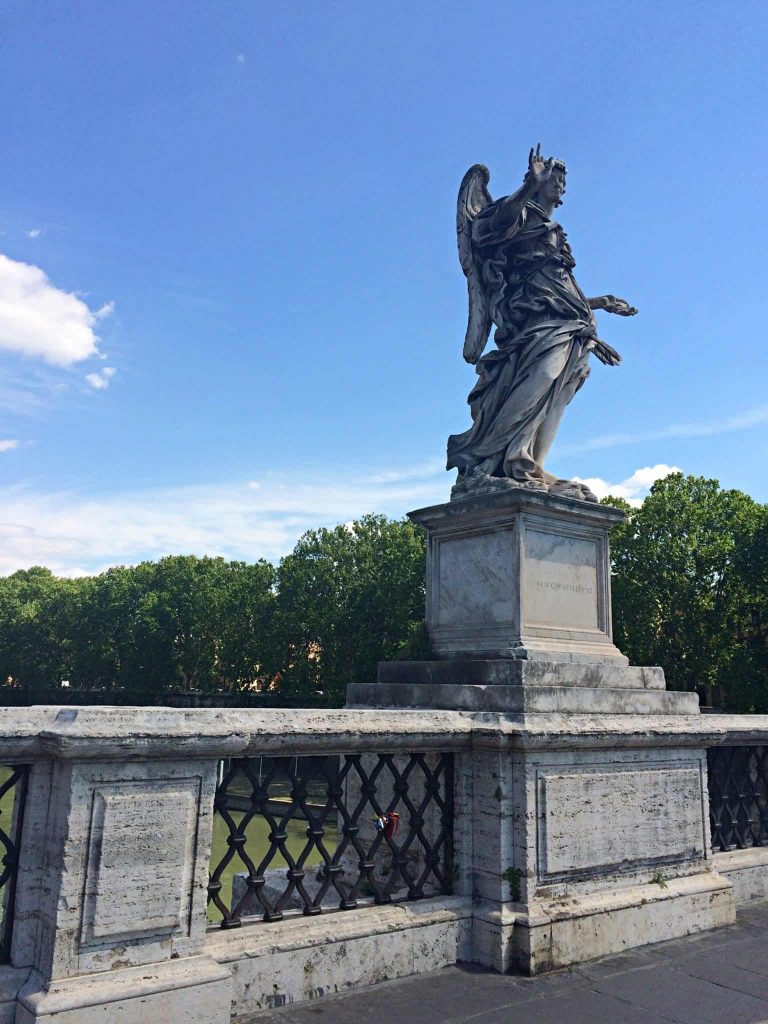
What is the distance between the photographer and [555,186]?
687 cm

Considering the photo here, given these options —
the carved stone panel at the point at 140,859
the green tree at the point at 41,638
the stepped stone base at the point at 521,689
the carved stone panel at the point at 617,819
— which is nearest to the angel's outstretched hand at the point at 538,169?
the stepped stone base at the point at 521,689

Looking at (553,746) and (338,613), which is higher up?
(338,613)

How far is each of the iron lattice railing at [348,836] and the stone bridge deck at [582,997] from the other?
1.63 ft

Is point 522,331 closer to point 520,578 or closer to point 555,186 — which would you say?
point 555,186

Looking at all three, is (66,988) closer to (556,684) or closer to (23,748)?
(23,748)

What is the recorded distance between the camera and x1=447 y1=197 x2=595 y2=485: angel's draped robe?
251 inches

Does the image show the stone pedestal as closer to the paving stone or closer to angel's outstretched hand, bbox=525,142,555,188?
the paving stone

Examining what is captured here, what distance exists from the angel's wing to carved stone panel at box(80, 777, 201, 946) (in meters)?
4.54

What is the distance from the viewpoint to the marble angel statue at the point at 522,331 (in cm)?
634

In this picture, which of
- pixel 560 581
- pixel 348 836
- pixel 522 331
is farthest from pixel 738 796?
pixel 522 331

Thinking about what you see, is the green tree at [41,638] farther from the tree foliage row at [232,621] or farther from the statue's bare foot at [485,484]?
the statue's bare foot at [485,484]

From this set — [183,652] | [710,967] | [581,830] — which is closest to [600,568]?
[581,830]

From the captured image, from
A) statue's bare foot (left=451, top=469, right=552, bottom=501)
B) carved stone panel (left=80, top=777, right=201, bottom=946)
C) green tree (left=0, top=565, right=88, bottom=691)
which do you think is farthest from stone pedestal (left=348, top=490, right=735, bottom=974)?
green tree (left=0, top=565, right=88, bottom=691)

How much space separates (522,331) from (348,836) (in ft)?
13.4
